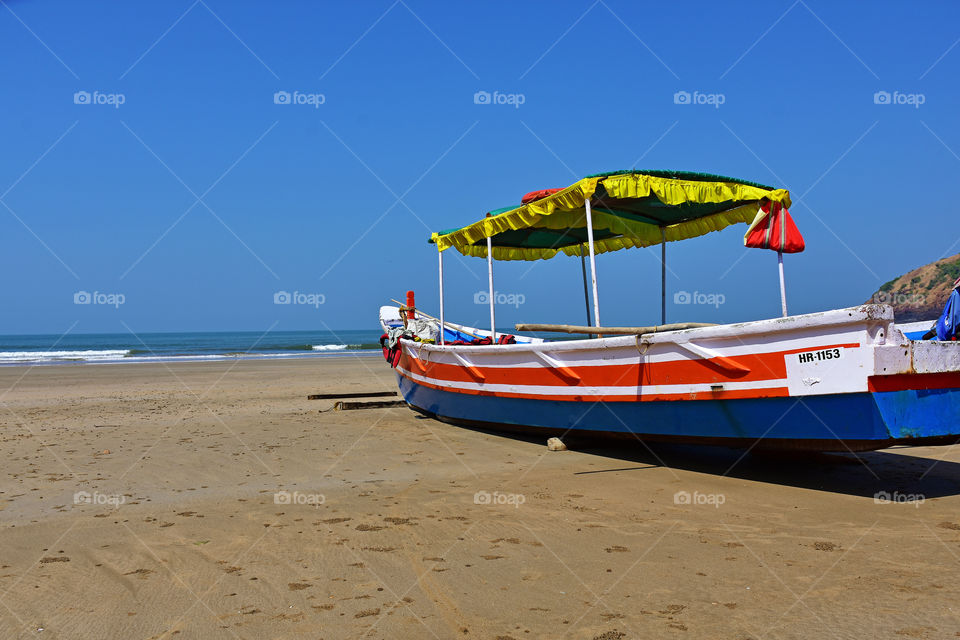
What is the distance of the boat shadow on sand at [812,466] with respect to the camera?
6.04 metres

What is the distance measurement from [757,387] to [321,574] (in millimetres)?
3994

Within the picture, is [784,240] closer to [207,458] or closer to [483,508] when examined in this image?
[483,508]

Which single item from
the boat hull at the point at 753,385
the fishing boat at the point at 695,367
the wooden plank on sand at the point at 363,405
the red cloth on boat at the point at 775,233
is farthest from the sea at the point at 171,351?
the red cloth on boat at the point at 775,233

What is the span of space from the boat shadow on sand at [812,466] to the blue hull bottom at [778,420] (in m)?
0.45

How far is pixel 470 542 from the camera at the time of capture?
4539 mm

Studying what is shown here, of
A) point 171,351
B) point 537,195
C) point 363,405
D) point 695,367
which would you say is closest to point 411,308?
point 363,405

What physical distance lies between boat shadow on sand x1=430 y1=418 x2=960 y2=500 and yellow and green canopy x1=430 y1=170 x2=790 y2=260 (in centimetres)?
266

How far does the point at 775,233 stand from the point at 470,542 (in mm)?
4387

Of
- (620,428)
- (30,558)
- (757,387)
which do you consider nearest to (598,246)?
(620,428)

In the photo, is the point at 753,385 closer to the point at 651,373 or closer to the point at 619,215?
the point at 651,373

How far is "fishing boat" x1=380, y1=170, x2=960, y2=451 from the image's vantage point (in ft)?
17.1

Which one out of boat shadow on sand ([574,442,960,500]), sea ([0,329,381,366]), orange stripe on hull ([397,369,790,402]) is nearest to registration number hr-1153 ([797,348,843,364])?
orange stripe on hull ([397,369,790,402])

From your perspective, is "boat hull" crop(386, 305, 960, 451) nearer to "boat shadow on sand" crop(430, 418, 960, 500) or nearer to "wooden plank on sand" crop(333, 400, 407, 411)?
"boat shadow on sand" crop(430, 418, 960, 500)

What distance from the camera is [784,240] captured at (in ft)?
21.6
